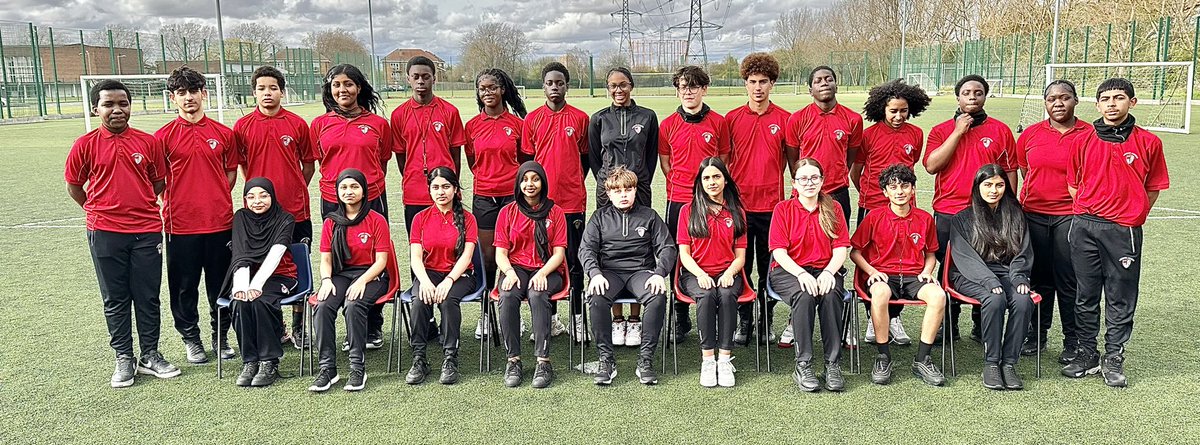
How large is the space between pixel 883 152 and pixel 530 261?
227 cm

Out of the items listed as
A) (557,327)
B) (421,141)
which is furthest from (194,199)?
(557,327)

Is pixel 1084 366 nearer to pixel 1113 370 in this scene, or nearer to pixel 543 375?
pixel 1113 370

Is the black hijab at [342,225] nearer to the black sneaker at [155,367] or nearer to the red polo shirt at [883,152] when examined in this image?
the black sneaker at [155,367]

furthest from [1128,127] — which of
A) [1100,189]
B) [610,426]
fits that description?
[610,426]

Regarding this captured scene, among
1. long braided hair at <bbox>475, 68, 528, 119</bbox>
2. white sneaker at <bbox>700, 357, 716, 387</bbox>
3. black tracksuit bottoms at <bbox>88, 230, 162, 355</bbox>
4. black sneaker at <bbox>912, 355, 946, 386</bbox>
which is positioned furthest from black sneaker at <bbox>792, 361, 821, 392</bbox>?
black tracksuit bottoms at <bbox>88, 230, 162, 355</bbox>

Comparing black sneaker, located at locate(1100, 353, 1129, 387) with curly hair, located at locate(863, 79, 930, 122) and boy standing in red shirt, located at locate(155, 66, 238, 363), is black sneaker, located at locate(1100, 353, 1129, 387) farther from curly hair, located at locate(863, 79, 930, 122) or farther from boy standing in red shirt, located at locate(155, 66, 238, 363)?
boy standing in red shirt, located at locate(155, 66, 238, 363)

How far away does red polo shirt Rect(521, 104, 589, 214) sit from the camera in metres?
5.12

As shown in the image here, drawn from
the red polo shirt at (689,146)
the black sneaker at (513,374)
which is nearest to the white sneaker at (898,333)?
the red polo shirt at (689,146)

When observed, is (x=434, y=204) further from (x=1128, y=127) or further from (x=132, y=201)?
(x=1128, y=127)

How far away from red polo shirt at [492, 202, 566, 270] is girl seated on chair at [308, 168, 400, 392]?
0.66 meters

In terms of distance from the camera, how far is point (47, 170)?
45.9 feet

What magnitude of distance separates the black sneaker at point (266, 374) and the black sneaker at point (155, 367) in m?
0.54

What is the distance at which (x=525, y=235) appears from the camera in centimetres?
473

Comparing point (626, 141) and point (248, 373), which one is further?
point (626, 141)
